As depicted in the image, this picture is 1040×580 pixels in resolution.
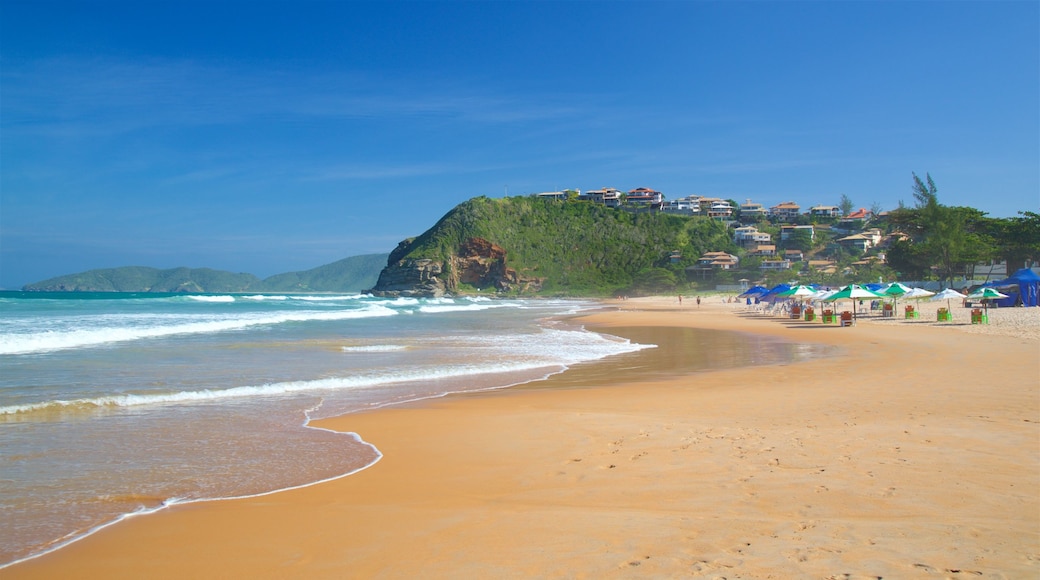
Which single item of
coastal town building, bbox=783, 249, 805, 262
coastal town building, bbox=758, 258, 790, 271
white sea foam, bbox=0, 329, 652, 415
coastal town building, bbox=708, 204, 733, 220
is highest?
coastal town building, bbox=708, 204, 733, 220

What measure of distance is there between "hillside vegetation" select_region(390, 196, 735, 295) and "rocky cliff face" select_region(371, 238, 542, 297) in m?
1.51

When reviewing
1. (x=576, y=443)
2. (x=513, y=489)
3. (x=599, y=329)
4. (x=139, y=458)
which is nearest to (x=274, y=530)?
(x=513, y=489)

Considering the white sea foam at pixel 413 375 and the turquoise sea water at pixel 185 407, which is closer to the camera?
the turquoise sea water at pixel 185 407

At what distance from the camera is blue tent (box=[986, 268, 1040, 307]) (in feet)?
100

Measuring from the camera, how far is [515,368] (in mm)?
14148

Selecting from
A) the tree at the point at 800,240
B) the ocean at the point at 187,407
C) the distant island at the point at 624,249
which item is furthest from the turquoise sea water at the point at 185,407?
the tree at the point at 800,240

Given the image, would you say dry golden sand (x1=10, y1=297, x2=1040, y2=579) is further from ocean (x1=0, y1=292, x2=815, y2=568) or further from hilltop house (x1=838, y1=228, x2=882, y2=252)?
hilltop house (x1=838, y1=228, x2=882, y2=252)

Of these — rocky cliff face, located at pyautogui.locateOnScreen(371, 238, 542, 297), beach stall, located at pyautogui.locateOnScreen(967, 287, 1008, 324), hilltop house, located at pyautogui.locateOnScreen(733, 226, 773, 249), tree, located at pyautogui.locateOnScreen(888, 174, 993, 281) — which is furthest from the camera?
hilltop house, located at pyautogui.locateOnScreen(733, 226, 773, 249)

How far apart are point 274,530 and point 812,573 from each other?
3.40 m

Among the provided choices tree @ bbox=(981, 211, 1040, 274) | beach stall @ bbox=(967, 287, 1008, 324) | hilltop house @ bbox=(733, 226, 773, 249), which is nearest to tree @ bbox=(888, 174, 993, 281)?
tree @ bbox=(981, 211, 1040, 274)

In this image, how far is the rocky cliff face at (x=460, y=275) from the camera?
109 meters

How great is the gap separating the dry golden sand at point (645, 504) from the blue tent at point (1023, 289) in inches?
1133

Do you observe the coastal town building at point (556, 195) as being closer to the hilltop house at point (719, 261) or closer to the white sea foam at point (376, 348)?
the hilltop house at point (719, 261)

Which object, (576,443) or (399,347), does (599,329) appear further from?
(576,443)
